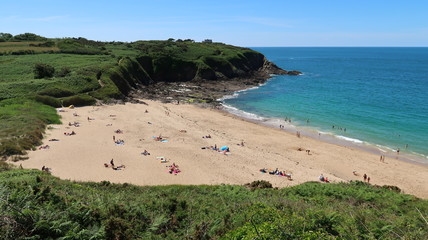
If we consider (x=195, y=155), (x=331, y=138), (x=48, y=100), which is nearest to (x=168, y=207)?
(x=195, y=155)

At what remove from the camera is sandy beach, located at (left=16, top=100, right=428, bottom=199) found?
26906 mm

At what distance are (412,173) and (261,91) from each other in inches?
1970

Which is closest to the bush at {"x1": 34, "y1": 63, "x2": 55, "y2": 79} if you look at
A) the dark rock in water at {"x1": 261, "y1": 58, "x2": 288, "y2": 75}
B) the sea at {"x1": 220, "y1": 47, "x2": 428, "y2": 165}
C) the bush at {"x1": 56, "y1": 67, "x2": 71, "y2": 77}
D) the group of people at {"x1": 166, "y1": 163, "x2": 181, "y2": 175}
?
the bush at {"x1": 56, "y1": 67, "x2": 71, "y2": 77}

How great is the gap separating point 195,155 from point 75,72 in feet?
137

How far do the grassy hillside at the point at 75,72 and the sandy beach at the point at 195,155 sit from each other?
3.51 metres

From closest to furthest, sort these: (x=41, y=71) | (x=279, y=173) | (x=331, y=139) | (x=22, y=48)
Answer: (x=279, y=173), (x=331, y=139), (x=41, y=71), (x=22, y=48)

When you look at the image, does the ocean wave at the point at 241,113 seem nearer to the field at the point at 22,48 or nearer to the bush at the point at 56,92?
the bush at the point at 56,92

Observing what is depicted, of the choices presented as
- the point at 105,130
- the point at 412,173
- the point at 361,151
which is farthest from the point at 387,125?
the point at 105,130

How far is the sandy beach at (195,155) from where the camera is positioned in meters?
26.9

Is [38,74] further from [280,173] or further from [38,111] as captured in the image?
[280,173]

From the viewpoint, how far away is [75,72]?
197 feet

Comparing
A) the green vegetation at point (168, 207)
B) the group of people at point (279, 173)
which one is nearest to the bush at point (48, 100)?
the green vegetation at point (168, 207)

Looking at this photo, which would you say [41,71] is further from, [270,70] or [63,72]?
[270,70]

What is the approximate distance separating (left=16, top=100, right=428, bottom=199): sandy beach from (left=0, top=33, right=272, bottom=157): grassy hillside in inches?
138
